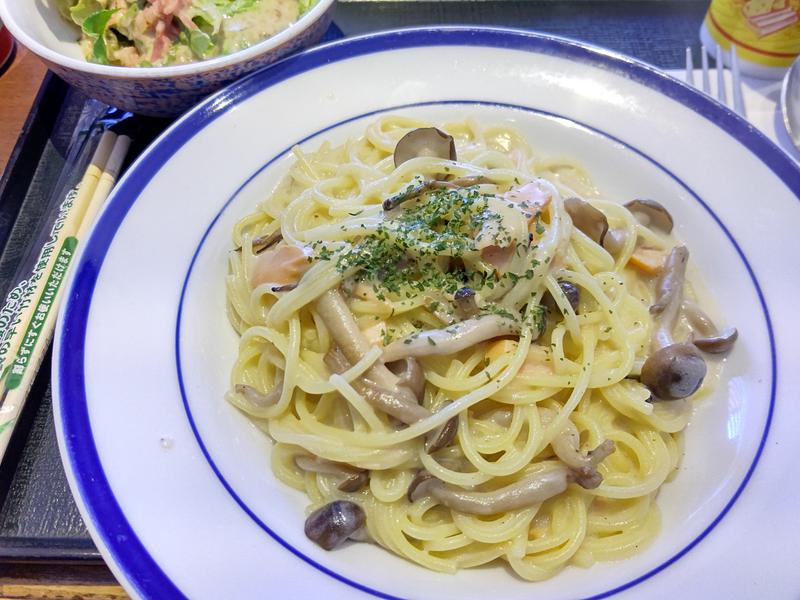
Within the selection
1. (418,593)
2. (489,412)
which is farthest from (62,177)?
(418,593)

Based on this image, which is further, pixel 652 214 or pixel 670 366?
pixel 652 214

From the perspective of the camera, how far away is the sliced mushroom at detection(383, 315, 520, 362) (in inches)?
89.7

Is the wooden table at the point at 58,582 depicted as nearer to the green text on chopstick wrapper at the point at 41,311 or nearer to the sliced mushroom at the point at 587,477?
the green text on chopstick wrapper at the point at 41,311

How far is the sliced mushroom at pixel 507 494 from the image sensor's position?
2.21 meters

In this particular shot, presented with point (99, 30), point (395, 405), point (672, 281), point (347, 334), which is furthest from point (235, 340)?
point (99, 30)

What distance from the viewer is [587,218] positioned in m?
2.74

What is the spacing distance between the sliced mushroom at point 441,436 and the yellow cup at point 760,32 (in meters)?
3.07

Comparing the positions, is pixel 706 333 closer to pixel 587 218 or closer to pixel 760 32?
pixel 587 218

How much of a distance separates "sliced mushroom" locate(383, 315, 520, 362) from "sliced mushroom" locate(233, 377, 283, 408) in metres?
0.46

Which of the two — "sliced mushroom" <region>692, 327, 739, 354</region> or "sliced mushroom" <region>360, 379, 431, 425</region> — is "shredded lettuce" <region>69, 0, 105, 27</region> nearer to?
"sliced mushroom" <region>360, 379, 431, 425</region>

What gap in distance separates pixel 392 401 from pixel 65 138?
2.59 m

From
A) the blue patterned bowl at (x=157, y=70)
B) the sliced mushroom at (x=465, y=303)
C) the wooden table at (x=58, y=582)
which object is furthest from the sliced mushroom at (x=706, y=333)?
the wooden table at (x=58, y=582)

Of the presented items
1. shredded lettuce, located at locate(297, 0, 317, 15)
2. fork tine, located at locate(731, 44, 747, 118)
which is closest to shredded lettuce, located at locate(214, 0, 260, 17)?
shredded lettuce, located at locate(297, 0, 317, 15)

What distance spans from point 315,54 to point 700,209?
200 cm
